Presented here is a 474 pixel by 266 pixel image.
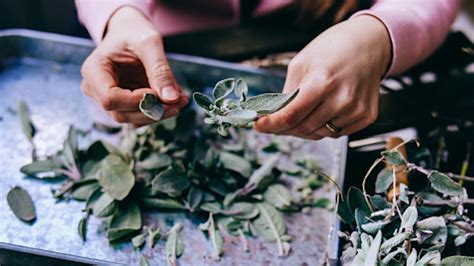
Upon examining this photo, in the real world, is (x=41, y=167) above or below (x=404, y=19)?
below

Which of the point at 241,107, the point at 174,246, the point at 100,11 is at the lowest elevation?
the point at 174,246

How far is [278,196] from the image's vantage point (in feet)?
2.06

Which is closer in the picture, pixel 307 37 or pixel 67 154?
pixel 67 154

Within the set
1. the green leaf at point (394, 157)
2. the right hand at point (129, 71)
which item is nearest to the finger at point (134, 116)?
the right hand at point (129, 71)

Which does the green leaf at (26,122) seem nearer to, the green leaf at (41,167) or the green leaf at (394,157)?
the green leaf at (41,167)

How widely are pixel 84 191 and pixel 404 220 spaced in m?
0.31

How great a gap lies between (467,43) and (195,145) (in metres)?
0.38

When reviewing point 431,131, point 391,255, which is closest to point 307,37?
point 431,131

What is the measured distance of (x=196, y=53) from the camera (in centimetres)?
83

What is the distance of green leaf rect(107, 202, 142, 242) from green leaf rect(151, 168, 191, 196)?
30 mm

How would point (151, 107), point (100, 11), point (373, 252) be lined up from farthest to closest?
point (100, 11)
point (151, 107)
point (373, 252)

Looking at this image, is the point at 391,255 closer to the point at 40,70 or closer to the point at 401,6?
the point at 401,6

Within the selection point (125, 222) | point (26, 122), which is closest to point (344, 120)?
point (125, 222)

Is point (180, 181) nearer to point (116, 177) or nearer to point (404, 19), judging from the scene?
point (116, 177)
